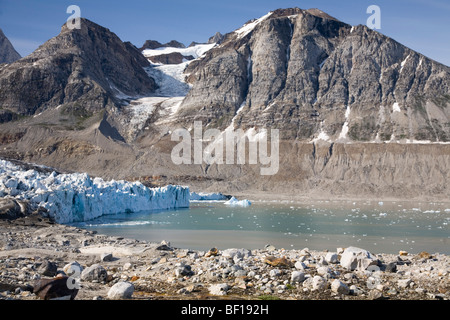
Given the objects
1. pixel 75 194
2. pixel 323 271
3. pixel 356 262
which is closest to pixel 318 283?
pixel 323 271

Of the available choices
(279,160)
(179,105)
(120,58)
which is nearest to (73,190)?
(279,160)

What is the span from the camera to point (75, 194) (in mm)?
A: 43375

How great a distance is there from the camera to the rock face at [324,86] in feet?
411

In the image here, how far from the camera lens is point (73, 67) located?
528ft

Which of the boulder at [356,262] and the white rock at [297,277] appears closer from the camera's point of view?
the white rock at [297,277]

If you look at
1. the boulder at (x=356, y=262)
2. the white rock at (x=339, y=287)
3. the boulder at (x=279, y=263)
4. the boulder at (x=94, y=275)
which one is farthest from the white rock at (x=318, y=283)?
the boulder at (x=94, y=275)

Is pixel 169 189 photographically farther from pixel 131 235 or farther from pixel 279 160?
pixel 279 160

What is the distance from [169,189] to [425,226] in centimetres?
4031

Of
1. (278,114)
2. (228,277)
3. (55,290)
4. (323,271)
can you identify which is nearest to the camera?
(55,290)

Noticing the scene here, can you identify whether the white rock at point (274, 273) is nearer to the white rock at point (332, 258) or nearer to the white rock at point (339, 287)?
the white rock at point (339, 287)

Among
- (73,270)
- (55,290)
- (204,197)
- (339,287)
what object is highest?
(55,290)

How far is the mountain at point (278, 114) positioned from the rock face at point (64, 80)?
450mm

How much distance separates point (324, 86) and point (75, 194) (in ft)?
352

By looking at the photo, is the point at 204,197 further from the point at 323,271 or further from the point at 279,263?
the point at 323,271
